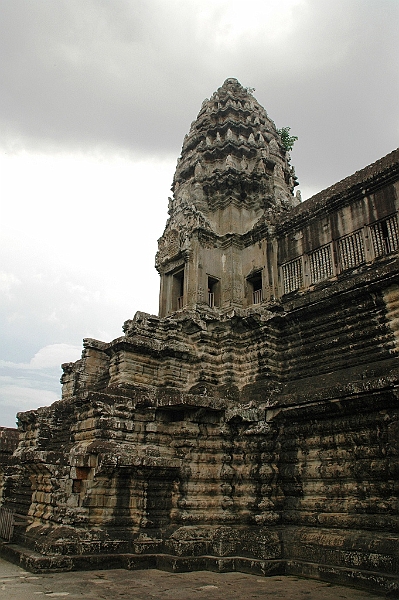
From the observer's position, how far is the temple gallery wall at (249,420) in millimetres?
9797

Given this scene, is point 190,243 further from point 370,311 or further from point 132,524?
point 132,524

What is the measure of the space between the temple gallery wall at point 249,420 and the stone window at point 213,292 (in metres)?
0.08

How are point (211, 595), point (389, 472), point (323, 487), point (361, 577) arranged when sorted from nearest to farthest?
point (211, 595) < point (361, 577) < point (389, 472) < point (323, 487)

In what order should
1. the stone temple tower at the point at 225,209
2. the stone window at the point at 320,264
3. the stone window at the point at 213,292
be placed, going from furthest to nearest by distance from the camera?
1. the stone window at the point at 213,292
2. the stone temple tower at the point at 225,209
3. the stone window at the point at 320,264

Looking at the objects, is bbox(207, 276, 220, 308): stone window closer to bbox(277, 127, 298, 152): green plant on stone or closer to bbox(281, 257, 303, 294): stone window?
bbox(281, 257, 303, 294): stone window

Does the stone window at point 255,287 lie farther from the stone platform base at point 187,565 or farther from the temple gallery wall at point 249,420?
the stone platform base at point 187,565

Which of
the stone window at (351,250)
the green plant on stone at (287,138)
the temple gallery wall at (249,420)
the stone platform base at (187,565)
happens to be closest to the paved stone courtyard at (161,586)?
the stone platform base at (187,565)

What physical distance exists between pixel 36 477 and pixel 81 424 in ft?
6.83

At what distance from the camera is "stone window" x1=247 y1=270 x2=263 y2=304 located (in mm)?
16891

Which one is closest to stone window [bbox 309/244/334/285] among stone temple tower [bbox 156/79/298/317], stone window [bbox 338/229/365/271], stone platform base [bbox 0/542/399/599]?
stone window [bbox 338/229/365/271]

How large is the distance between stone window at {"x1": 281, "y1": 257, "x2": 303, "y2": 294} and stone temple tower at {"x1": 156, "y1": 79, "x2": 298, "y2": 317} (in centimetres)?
48

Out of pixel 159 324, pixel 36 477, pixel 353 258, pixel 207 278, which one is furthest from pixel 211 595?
pixel 207 278

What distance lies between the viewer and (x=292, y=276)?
15828 millimetres

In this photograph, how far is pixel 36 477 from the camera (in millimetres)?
12438
